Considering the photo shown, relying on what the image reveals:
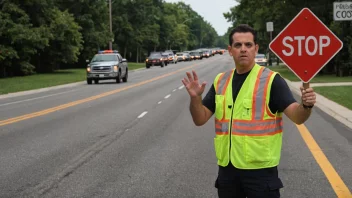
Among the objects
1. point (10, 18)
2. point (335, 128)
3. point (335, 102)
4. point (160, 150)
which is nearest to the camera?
point (160, 150)

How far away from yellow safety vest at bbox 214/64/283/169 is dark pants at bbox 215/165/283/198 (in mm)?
46

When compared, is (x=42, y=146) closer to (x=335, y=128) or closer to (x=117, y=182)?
(x=117, y=182)

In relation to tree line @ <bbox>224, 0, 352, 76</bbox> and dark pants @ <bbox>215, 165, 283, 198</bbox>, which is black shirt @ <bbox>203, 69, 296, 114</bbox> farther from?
tree line @ <bbox>224, 0, 352, 76</bbox>

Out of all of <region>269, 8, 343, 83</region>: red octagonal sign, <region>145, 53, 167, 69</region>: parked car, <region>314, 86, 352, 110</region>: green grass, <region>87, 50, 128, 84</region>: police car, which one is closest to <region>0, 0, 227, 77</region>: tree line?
<region>145, 53, 167, 69</region>: parked car

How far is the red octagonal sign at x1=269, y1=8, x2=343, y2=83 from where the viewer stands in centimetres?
530

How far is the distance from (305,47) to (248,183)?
7.48 feet

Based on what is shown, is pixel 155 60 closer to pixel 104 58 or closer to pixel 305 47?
pixel 104 58

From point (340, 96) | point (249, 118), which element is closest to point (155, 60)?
point (340, 96)

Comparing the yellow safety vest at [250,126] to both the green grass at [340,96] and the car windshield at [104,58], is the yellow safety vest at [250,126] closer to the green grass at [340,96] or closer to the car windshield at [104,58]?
the green grass at [340,96]

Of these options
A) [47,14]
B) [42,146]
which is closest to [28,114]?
[42,146]

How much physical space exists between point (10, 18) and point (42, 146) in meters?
35.8

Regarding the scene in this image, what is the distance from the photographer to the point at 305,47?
527 cm

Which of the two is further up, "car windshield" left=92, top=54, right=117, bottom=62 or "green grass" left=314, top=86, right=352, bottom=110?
"car windshield" left=92, top=54, right=117, bottom=62

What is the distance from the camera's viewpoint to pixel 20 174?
25.3 feet
